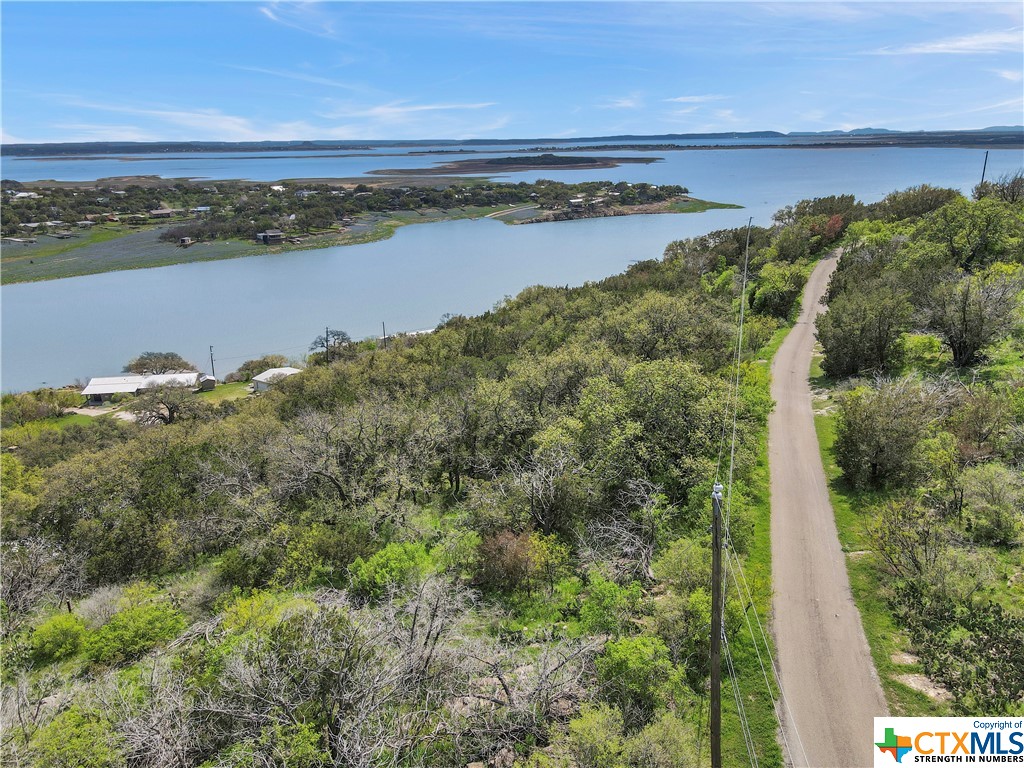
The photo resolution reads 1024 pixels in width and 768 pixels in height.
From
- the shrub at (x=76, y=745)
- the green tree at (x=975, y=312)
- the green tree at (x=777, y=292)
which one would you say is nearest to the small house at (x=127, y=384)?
the shrub at (x=76, y=745)

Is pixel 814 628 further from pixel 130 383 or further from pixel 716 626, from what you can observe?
pixel 130 383

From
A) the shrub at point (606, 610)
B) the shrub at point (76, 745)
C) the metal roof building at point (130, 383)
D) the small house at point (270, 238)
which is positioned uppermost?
the small house at point (270, 238)

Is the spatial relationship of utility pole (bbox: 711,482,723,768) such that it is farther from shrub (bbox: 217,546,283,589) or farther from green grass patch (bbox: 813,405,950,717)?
shrub (bbox: 217,546,283,589)

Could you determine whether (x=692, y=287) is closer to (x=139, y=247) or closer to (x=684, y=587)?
(x=684, y=587)

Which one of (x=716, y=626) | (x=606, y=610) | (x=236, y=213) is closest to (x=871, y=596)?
(x=606, y=610)

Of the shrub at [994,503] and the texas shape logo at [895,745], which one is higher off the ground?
the shrub at [994,503]

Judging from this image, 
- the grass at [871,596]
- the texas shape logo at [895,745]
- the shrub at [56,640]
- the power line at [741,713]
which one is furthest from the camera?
the shrub at [56,640]

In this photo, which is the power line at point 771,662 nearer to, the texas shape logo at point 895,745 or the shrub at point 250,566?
the texas shape logo at point 895,745

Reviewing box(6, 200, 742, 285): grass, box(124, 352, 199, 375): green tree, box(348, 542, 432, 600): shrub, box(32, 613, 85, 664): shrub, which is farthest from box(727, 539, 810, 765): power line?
box(6, 200, 742, 285): grass
